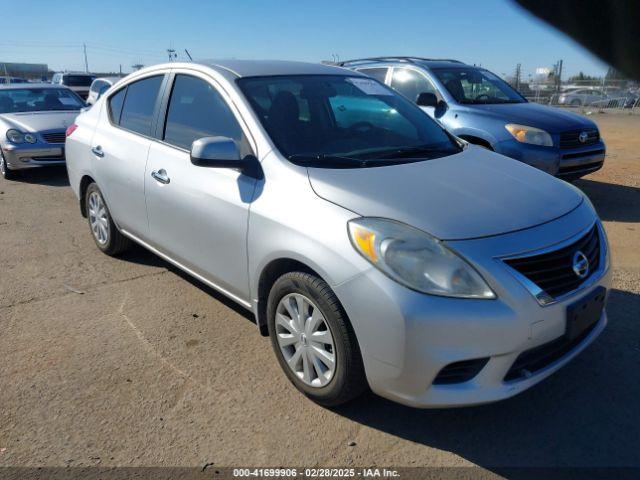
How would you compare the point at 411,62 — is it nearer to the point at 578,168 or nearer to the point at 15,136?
the point at 578,168

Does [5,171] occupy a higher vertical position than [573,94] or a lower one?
lower

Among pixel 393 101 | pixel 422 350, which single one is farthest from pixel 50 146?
pixel 422 350

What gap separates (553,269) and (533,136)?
4.28 m

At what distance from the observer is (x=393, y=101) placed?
4.05 meters

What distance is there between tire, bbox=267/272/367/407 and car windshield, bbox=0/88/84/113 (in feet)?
27.4

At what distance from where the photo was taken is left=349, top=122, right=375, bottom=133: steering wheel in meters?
3.54

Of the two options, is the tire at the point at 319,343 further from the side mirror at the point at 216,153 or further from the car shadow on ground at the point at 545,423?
the side mirror at the point at 216,153

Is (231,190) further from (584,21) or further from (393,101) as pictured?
(584,21)

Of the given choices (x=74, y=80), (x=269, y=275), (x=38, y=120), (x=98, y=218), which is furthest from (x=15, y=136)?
(x=74, y=80)

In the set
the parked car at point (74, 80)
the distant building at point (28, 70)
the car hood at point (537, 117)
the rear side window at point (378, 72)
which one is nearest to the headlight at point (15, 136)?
the rear side window at point (378, 72)

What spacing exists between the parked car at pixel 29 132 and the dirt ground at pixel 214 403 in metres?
4.73

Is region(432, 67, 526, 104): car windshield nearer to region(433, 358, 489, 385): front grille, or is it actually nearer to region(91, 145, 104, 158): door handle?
region(91, 145, 104, 158): door handle

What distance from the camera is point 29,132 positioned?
8430 mm

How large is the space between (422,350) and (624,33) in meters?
1.43
